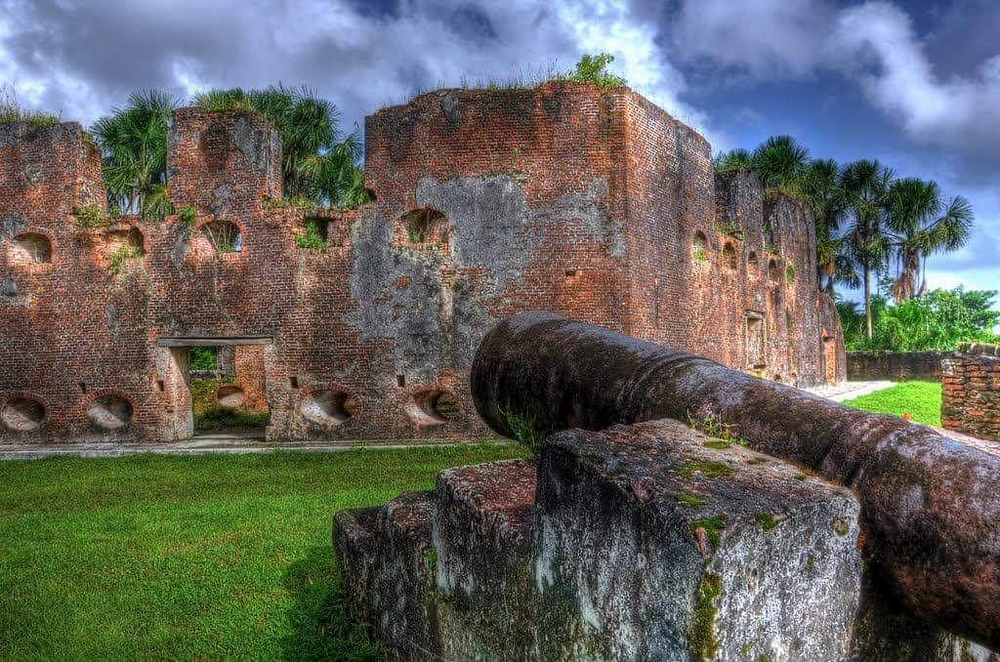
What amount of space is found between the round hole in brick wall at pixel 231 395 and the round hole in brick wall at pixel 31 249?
212 inches

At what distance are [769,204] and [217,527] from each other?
744 inches

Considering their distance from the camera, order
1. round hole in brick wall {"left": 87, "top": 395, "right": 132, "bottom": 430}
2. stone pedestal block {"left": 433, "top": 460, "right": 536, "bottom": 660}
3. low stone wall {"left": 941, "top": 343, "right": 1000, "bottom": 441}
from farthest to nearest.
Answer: round hole in brick wall {"left": 87, "top": 395, "right": 132, "bottom": 430}
low stone wall {"left": 941, "top": 343, "right": 1000, "bottom": 441}
stone pedestal block {"left": 433, "top": 460, "right": 536, "bottom": 660}

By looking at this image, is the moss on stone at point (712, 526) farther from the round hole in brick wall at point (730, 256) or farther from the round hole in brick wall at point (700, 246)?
the round hole in brick wall at point (730, 256)

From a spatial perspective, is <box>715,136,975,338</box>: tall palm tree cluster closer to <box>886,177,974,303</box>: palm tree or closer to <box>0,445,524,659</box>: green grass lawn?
<box>886,177,974,303</box>: palm tree

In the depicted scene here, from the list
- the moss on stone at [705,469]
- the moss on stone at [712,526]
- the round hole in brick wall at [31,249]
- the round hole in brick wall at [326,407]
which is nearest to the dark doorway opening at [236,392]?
the round hole in brick wall at [326,407]

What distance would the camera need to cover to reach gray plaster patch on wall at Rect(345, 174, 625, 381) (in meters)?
12.0

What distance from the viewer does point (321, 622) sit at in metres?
4.19

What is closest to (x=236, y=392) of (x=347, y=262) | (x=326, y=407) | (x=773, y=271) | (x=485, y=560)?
(x=326, y=407)

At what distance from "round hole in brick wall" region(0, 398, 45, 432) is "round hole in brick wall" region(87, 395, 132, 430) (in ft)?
A: 3.27

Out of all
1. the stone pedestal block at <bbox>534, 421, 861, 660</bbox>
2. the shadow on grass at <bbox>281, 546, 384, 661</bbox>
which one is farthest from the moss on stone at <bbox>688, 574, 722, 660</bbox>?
the shadow on grass at <bbox>281, 546, 384, 661</bbox>

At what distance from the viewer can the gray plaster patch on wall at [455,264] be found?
39.5 feet

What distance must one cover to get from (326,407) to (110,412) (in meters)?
3.92

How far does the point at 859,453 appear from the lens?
7.25 ft

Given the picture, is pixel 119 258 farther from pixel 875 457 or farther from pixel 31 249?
pixel 875 457
